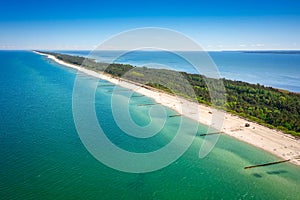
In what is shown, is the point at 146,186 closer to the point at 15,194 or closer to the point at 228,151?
the point at 15,194

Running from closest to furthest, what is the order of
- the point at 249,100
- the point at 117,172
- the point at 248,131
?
the point at 117,172 < the point at 248,131 < the point at 249,100

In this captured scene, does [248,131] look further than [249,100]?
No

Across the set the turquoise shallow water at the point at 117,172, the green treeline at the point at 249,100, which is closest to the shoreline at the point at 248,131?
the turquoise shallow water at the point at 117,172

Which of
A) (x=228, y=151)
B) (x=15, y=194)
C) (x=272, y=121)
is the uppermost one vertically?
(x=272, y=121)

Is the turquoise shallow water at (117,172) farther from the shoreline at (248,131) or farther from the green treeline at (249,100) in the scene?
the green treeline at (249,100)

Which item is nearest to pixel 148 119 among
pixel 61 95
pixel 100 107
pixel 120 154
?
pixel 100 107

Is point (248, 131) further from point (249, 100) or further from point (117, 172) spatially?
point (117, 172)

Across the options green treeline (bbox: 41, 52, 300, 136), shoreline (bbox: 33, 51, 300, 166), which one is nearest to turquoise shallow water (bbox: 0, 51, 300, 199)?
shoreline (bbox: 33, 51, 300, 166)

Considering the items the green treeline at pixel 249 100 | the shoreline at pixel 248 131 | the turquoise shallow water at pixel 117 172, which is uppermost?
the green treeline at pixel 249 100

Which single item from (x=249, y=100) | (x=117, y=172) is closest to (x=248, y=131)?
(x=249, y=100)
